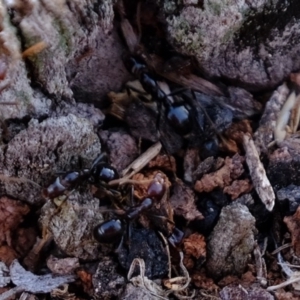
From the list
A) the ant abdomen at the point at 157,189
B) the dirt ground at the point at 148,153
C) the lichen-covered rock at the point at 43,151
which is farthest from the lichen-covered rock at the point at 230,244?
the lichen-covered rock at the point at 43,151

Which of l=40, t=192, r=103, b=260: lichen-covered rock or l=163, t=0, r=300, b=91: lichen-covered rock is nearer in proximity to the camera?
l=40, t=192, r=103, b=260: lichen-covered rock

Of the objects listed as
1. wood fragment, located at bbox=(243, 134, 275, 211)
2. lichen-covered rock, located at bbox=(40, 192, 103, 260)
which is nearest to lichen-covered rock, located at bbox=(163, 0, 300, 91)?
wood fragment, located at bbox=(243, 134, 275, 211)

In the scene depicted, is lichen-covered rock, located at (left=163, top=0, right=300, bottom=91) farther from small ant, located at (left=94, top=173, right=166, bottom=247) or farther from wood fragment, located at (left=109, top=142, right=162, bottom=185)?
small ant, located at (left=94, top=173, right=166, bottom=247)

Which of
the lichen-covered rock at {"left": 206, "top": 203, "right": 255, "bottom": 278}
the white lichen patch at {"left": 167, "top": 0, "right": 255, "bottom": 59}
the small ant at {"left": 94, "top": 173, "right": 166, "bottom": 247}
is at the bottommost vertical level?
the lichen-covered rock at {"left": 206, "top": 203, "right": 255, "bottom": 278}

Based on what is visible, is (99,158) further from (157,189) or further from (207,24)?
(207,24)

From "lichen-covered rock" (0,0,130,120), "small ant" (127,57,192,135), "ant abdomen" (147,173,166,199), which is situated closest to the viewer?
"lichen-covered rock" (0,0,130,120)

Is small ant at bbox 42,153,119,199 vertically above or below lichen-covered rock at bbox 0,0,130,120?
below
